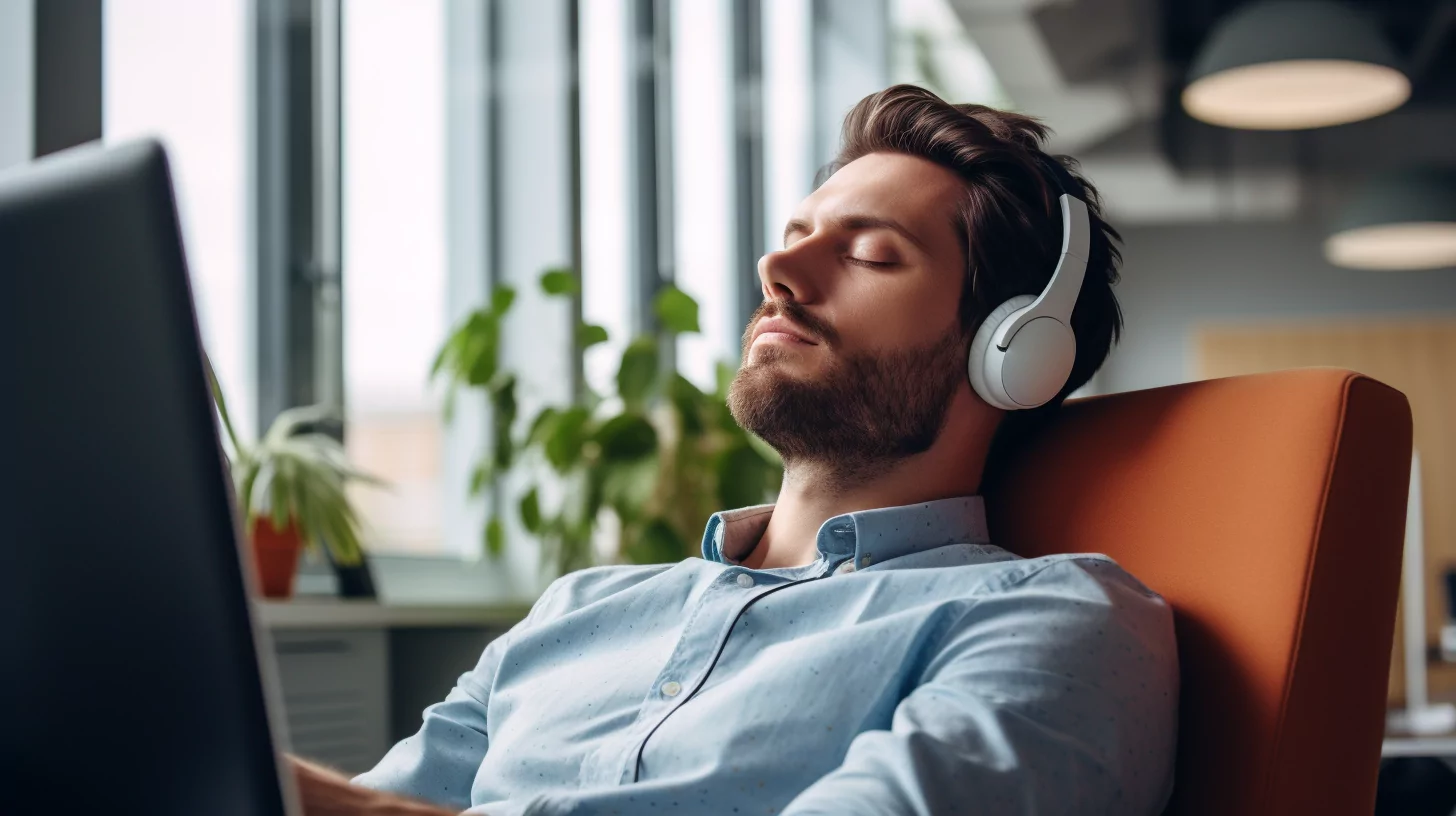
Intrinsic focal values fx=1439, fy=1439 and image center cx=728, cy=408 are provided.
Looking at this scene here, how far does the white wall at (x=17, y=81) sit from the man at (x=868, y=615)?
104 centimetres

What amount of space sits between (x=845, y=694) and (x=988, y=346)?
1.31 feet

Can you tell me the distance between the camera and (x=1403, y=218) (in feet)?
17.1

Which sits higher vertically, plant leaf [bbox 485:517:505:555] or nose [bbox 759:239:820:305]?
nose [bbox 759:239:820:305]

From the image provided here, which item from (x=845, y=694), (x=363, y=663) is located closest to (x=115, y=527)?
(x=845, y=694)

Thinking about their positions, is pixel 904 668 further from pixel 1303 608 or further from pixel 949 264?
pixel 949 264

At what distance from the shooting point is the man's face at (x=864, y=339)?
4.33ft

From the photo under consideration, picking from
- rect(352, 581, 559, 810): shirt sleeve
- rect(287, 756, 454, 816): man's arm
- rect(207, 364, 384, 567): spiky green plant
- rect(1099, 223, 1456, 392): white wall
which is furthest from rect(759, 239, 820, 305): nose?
rect(1099, 223, 1456, 392): white wall

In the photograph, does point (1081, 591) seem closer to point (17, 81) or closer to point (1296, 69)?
point (17, 81)

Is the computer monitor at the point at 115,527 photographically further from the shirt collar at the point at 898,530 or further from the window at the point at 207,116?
the window at the point at 207,116

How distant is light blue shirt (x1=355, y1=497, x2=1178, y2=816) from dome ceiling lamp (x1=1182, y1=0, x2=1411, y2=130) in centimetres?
324

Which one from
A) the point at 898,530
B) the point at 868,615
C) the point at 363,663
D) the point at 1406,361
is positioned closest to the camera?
the point at 868,615

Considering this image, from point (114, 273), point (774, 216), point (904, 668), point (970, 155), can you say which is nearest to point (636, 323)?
point (774, 216)

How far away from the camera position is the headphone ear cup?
4.22 ft

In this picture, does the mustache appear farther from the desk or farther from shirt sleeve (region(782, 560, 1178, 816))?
the desk
